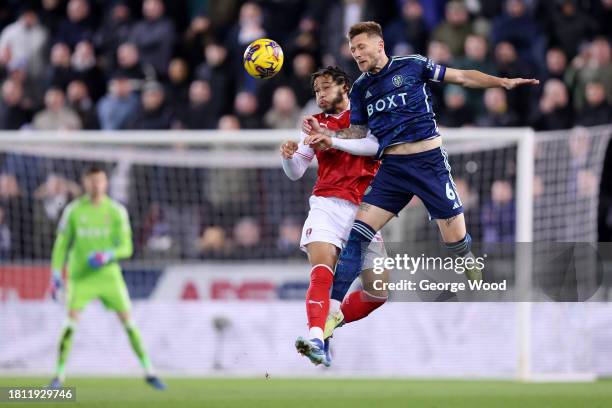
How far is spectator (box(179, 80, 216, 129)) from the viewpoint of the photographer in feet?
58.2

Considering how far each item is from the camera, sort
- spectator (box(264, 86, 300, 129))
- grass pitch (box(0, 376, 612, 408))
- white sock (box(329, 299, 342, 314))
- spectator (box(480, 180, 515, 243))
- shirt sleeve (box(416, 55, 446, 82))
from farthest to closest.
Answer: spectator (box(264, 86, 300, 129)) < spectator (box(480, 180, 515, 243)) < grass pitch (box(0, 376, 612, 408)) < white sock (box(329, 299, 342, 314)) < shirt sleeve (box(416, 55, 446, 82))

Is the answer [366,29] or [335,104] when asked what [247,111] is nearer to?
[335,104]

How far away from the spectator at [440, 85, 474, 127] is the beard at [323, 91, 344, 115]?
265 inches

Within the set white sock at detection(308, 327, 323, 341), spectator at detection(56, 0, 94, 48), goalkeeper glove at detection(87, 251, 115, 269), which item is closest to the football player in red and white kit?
white sock at detection(308, 327, 323, 341)

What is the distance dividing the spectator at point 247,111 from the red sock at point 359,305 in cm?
757

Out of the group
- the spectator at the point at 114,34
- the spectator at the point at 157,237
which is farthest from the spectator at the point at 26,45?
the spectator at the point at 157,237

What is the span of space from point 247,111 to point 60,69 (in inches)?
130

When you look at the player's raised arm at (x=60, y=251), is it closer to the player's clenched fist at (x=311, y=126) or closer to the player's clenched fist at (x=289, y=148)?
the player's clenched fist at (x=289, y=148)

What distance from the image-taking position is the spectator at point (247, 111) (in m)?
17.4

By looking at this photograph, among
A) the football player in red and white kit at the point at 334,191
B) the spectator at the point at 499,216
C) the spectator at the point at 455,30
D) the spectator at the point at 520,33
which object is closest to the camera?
the football player in red and white kit at the point at 334,191

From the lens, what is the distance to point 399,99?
9719mm

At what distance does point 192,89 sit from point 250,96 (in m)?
0.92

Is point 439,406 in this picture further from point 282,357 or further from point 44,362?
point 44,362

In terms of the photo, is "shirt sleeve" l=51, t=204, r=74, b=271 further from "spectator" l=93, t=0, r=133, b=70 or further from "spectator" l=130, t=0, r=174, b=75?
"spectator" l=93, t=0, r=133, b=70
